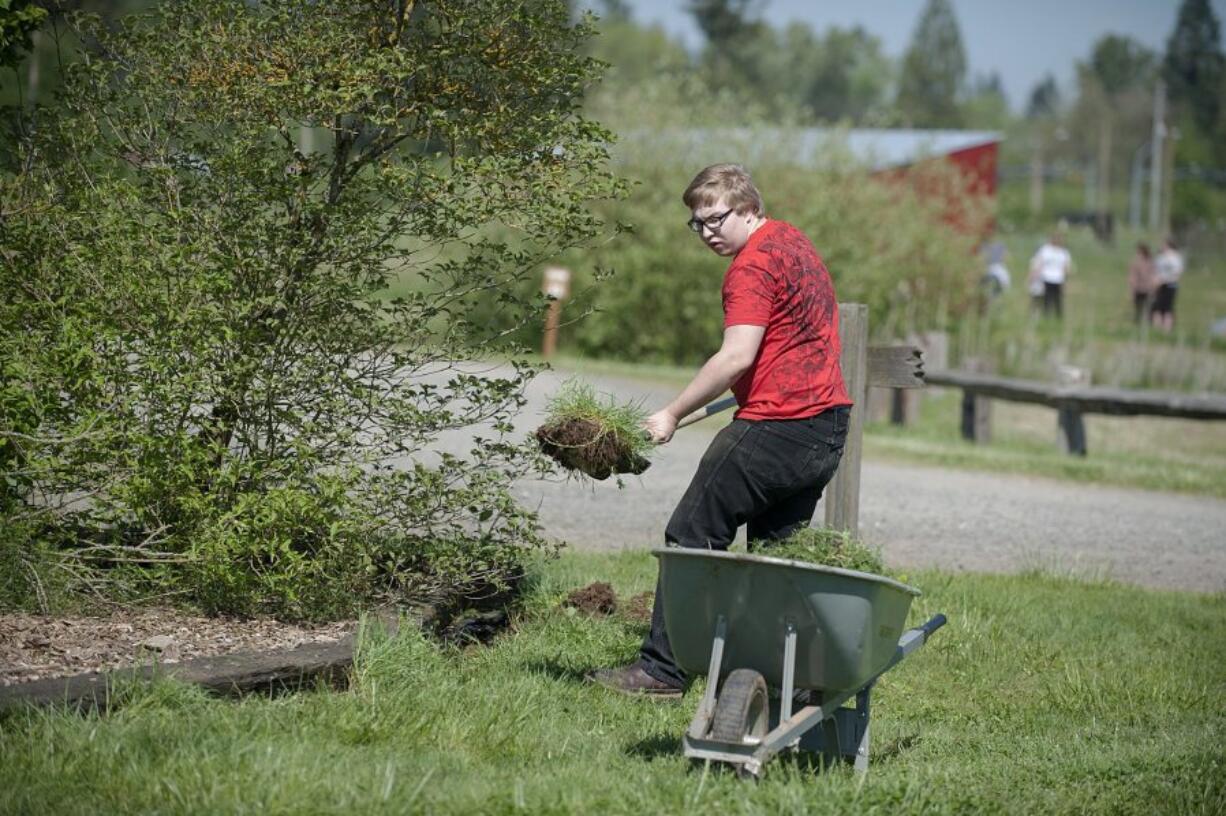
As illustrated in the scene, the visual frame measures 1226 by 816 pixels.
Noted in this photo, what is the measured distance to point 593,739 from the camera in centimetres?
535

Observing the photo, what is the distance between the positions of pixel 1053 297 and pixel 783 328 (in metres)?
30.8

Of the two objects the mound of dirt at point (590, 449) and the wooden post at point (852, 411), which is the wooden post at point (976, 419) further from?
the mound of dirt at point (590, 449)

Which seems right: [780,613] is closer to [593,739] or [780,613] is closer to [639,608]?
[593,739]

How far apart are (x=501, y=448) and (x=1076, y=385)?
1259 centimetres

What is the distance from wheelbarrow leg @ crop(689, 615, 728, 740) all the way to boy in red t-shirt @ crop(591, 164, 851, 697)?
785 millimetres

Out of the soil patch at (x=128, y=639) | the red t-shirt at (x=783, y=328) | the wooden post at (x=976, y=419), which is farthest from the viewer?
the wooden post at (x=976, y=419)

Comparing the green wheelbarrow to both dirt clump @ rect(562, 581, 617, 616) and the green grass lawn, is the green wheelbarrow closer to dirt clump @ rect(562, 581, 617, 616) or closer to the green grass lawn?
the green grass lawn

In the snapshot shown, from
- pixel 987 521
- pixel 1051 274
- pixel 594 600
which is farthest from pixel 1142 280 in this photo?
pixel 594 600

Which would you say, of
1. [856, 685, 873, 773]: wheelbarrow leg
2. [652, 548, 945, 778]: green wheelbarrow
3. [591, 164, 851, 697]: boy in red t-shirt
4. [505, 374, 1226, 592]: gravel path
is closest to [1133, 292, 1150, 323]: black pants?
[505, 374, 1226, 592]: gravel path

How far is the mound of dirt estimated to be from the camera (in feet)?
18.6

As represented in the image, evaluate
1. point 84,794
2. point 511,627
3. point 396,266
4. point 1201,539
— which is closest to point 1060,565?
point 1201,539

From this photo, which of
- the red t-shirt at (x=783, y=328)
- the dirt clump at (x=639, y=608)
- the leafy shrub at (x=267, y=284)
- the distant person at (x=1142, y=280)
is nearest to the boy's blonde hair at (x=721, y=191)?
the red t-shirt at (x=783, y=328)

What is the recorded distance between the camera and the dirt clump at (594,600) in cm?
699

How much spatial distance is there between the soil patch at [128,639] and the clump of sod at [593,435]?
1.05 m
